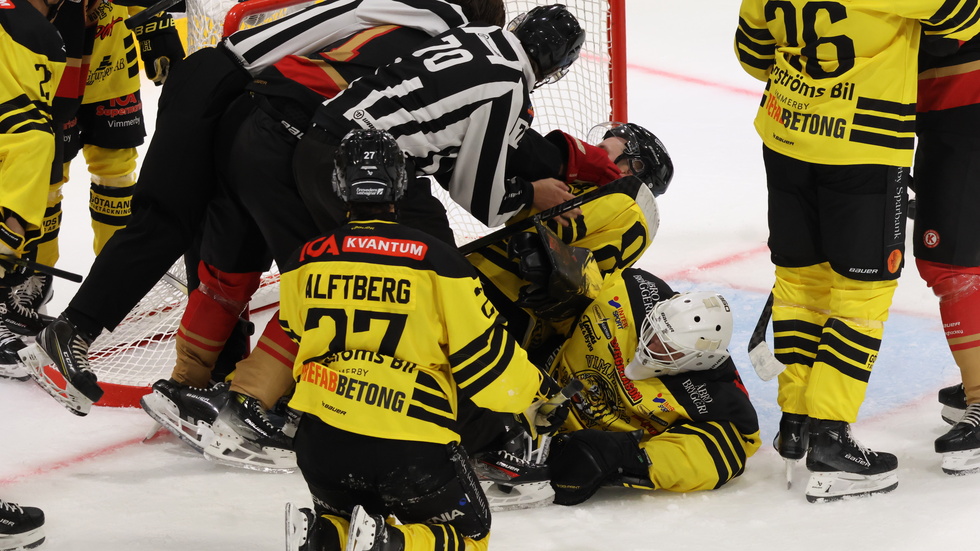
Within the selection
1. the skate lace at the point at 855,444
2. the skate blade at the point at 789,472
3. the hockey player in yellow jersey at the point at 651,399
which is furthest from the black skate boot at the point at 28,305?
the skate lace at the point at 855,444

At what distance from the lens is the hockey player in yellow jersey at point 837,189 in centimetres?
270

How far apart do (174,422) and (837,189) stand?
173 centimetres

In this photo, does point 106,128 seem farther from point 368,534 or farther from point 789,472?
point 789,472

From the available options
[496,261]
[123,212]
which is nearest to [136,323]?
[123,212]

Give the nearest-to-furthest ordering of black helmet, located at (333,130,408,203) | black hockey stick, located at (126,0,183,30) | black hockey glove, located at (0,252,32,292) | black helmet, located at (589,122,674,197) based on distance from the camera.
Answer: black helmet, located at (333,130,408,203)
black helmet, located at (589,122,674,197)
black hockey stick, located at (126,0,183,30)
black hockey glove, located at (0,252,32,292)

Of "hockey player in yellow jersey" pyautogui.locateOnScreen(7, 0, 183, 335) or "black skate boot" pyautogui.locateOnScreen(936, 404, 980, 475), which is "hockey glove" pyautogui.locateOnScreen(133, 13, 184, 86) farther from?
"black skate boot" pyautogui.locateOnScreen(936, 404, 980, 475)

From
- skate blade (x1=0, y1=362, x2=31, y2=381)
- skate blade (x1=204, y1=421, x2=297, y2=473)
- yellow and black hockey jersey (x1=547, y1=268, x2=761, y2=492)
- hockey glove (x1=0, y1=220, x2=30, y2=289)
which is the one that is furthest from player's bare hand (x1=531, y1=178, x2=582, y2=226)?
skate blade (x1=0, y1=362, x2=31, y2=381)

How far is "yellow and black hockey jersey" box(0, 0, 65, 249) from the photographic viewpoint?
318 centimetres

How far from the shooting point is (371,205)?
2322 mm

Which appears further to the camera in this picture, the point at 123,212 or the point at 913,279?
the point at 913,279

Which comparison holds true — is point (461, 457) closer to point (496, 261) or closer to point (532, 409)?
point (532, 409)

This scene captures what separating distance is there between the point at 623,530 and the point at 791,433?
496 mm

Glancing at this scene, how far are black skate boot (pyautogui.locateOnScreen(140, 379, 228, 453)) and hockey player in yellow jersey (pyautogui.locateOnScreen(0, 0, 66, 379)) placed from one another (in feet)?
1.74

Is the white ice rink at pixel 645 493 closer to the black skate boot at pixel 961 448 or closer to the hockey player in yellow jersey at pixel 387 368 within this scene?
the black skate boot at pixel 961 448
